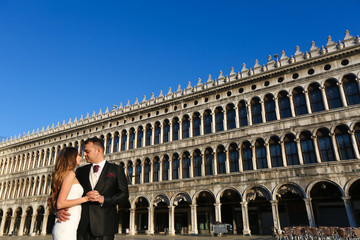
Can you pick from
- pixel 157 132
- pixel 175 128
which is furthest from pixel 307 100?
pixel 157 132

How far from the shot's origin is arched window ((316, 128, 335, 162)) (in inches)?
782

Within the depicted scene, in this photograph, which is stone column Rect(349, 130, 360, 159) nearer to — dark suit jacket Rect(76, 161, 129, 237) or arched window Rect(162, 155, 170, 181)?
arched window Rect(162, 155, 170, 181)

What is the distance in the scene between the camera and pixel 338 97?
2077 cm

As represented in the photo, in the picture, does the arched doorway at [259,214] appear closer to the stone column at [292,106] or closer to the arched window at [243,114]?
the arched window at [243,114]

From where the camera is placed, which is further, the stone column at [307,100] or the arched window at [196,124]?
the arched window at [196,124]

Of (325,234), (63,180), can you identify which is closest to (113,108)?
(325,234)

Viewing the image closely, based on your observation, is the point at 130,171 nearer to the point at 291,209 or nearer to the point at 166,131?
the point at 166,131

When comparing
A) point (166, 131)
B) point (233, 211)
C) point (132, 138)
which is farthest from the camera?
point (132, 138)

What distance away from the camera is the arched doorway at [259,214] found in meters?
22.9

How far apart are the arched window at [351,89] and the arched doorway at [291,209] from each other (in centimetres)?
772

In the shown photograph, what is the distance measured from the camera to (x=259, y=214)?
23.6m

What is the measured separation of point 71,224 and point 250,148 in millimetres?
20774

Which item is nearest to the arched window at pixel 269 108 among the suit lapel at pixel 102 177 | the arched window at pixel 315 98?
the arched window at pixel 315 98

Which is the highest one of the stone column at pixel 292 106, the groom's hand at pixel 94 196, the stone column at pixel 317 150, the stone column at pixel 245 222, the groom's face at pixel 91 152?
the stone column at pixel 292 106
